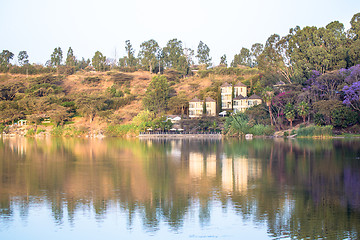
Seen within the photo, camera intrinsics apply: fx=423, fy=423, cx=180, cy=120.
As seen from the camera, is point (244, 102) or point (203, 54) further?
point (203, 54)

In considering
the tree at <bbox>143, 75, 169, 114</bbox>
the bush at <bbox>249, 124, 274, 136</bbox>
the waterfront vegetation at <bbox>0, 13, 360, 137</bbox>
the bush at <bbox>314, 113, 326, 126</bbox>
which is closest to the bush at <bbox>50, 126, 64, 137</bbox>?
the waterfront vegetation at <bbox>0, 13, 360, 137</bbox>

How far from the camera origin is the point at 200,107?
85500 mm

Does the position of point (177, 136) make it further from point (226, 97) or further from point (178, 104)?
point (226, 97)

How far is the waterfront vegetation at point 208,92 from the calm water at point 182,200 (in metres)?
33.7

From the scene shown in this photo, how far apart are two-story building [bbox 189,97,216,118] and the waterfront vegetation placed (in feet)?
4.78

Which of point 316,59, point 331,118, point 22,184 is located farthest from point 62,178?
point 316,59

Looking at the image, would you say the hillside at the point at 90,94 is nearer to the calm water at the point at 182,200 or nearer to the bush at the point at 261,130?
the bush at the point at 261,130

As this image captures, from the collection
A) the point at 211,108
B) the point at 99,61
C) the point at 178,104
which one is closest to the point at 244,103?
the point at 211,108

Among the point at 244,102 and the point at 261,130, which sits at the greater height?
the point at 244,102

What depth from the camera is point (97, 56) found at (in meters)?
130

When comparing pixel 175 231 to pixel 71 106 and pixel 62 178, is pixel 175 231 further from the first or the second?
pixel 71 106

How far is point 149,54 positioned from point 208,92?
139 feet

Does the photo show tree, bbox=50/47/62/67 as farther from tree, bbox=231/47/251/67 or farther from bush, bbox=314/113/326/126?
bush, bbox=314/113/326/126

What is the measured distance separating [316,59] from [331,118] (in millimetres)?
14613
